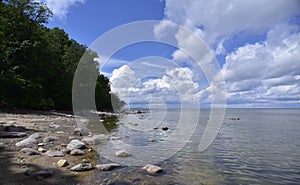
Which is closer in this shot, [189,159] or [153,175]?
[153,175]

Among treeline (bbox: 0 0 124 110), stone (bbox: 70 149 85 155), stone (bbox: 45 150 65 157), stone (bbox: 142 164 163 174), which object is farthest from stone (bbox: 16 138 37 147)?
treeline (bbox: 0 0 124 110)

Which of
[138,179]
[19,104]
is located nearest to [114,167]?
[138,179]

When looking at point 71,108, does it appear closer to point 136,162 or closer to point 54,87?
point 54,87

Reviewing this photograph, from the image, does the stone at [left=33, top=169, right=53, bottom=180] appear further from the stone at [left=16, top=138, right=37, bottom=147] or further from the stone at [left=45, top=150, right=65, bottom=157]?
the stone at [left=16, top=138, right=37, bottom=147]

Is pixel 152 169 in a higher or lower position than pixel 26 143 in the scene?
lower

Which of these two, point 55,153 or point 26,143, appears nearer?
point 55,153

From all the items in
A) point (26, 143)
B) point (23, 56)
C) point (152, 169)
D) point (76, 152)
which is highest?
point (23, 56)

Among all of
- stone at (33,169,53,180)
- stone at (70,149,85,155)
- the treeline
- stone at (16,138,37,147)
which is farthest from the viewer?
the treeline

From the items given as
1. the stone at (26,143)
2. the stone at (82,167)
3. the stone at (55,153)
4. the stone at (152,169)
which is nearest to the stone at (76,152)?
the stone at (55,153)

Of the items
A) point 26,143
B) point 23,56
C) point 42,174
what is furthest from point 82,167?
point 23,56

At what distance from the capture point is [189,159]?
9453mm

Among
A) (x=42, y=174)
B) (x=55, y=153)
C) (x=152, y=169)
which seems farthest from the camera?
(x=55, y=153)

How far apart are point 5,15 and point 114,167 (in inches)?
1161

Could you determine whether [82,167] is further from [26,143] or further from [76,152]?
[26,143]
